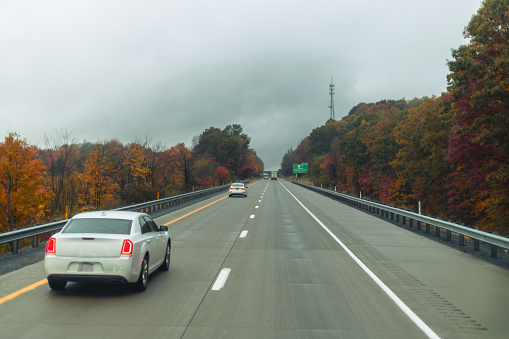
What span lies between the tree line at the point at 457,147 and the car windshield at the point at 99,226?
1989 cm

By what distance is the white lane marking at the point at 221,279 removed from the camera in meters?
7.58

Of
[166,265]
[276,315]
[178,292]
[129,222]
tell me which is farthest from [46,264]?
[276,315]

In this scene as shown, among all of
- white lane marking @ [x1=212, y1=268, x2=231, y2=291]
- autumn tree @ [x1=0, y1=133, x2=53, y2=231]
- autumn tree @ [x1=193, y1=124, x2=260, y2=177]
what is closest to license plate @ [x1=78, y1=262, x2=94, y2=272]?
white lane marking @ [x1=212, y1=268, x2=231, y2=291]

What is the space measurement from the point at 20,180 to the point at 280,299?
43221 millimetres

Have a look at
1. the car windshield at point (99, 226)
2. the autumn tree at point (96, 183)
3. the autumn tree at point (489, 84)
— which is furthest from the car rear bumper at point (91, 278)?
the autumn tree at point (96, 183)

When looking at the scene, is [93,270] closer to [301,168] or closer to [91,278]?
[91,278]

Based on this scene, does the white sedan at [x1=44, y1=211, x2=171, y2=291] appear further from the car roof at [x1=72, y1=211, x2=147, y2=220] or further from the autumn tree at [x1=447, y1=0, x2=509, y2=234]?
the autumn tree at [x1=447, y1=0, x2=509, y2=234]

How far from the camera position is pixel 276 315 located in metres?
5.95

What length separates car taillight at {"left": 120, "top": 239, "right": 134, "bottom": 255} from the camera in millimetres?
6809

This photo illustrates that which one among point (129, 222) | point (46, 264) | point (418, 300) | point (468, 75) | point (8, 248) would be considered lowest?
point (8, 248)

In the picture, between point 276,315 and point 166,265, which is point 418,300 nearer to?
point 276,315

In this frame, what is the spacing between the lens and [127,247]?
6.87 m

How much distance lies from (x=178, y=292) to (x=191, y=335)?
7.37 ft

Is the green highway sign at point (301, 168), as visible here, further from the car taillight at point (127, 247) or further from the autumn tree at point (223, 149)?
the car taillight at point (127, 247)
